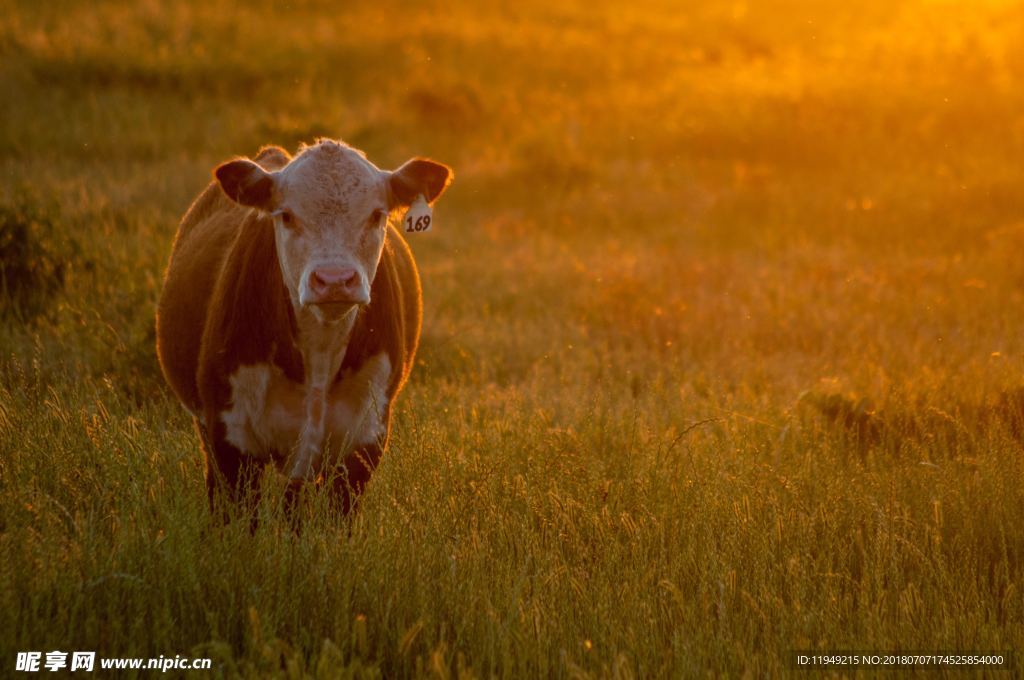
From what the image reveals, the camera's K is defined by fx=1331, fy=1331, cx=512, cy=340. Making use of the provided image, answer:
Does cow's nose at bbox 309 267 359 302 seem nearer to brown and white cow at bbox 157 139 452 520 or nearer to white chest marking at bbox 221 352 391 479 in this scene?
brown and white cow at bbox 157 139 452 520

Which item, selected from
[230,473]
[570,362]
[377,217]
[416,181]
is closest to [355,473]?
[230,473]

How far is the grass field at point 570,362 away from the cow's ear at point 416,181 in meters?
1.13

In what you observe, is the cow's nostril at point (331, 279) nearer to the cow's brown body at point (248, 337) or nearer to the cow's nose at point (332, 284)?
the cow's nose at point (332, 284)

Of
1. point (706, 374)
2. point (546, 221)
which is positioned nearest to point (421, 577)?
point (706, 374)

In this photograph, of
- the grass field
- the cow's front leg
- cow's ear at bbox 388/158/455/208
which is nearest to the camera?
the grass field

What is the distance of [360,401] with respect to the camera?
5348 millimetres

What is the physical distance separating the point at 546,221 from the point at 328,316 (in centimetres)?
866

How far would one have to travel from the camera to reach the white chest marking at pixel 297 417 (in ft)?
17.1

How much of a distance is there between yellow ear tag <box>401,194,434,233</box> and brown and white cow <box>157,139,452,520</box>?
0.11 ft

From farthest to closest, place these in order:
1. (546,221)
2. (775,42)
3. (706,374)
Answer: (775,42) → (546,221) → (706,374)

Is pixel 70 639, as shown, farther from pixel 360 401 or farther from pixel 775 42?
pixel 775 42

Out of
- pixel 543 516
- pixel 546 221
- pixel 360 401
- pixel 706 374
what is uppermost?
pixel 546 221

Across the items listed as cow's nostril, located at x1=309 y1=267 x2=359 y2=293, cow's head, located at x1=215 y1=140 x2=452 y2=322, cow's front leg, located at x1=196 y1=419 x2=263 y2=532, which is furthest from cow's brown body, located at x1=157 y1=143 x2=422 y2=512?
cow's nostril, located at x1=309 y1=267 x2=359 y2=293

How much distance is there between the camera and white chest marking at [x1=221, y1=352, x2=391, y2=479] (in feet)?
17.1
